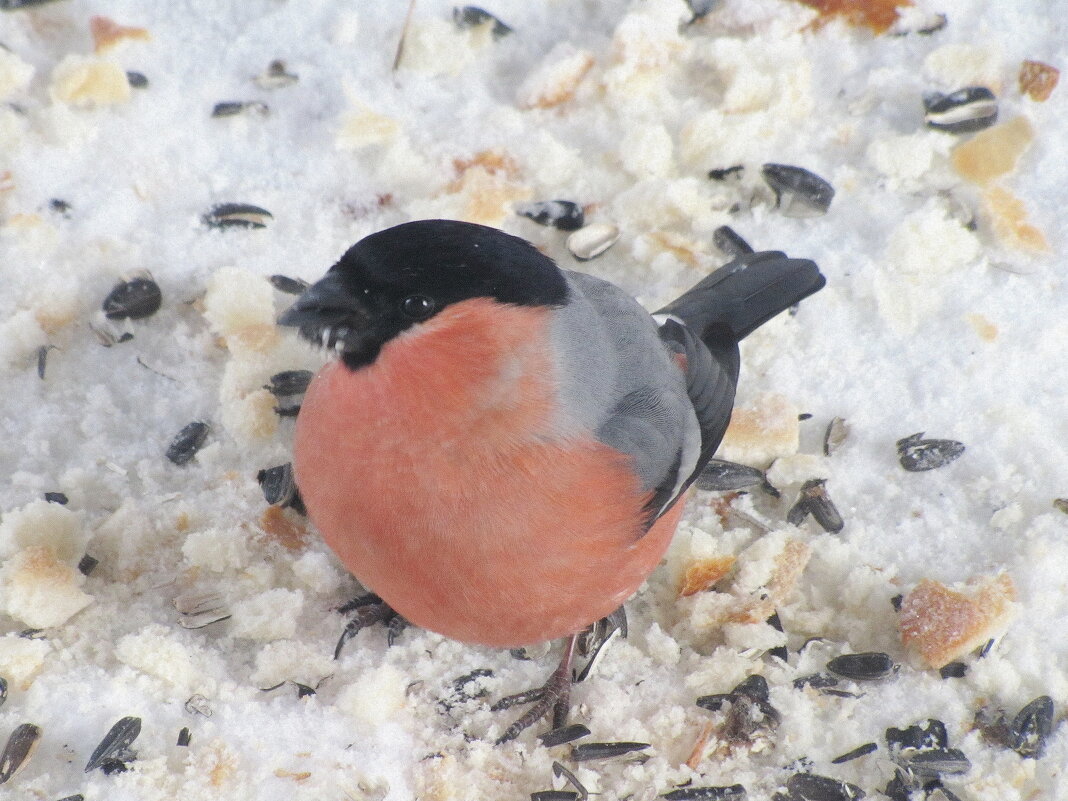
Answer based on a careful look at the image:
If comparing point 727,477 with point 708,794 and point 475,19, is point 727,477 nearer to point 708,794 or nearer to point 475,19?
point 708,794

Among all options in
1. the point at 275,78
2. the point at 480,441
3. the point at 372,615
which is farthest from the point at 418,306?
the point at 275,78

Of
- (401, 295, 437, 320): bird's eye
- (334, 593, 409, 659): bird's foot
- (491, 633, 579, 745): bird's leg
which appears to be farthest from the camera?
(334, 593, 409, 659): bird's foot

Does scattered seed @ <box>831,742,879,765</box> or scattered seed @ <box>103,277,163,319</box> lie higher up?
scattered seed @ <box>103,277,163,319</box>

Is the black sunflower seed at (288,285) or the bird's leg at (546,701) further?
the black sunflower seed at (288,285)

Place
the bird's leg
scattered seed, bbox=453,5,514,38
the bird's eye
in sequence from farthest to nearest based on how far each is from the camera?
1. scattered seed, bbox=453,5,514,38
2. the bird's leg
3. the bird's eye

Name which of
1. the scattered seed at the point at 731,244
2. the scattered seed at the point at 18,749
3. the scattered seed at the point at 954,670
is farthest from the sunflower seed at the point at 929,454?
the scattered seed at the point at 18,749

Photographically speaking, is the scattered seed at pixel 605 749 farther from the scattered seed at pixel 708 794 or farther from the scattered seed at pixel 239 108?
the scattered seed at pixel 239 108

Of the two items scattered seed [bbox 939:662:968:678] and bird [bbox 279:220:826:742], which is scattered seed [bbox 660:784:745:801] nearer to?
bird [bbox 279:220:826:742]

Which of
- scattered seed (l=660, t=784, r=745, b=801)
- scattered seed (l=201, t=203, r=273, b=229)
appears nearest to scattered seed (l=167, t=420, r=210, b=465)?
scattered seed (l=201, t=203, r=273, b=229)
